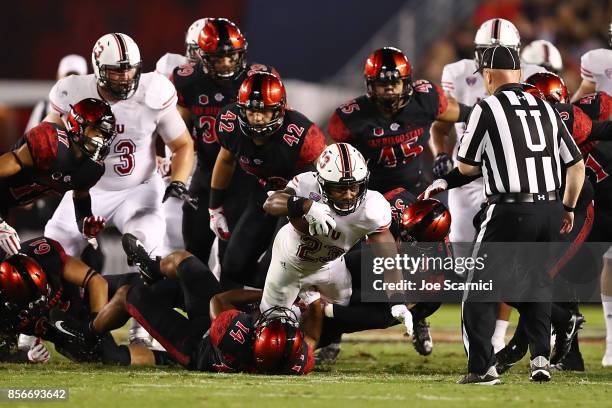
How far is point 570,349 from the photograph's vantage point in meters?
6.70

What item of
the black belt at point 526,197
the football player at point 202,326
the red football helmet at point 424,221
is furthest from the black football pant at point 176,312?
the black belt at point 526,197

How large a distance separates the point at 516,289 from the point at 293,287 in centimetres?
116

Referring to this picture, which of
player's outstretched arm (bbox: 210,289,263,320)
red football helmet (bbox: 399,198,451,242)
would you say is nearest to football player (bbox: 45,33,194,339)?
player's outstretched arm (bbox: 210,289,263,320)

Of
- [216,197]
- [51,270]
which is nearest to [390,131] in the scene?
[216,197]

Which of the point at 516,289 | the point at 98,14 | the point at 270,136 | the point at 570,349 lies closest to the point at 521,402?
the point at 516,289

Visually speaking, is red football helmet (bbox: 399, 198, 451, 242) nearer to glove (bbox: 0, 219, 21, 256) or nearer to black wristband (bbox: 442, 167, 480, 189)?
black wristband (bbox: 442, 167, 480, 189)

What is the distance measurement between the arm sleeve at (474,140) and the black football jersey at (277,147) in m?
1.38

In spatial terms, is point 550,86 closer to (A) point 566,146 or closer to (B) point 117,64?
(A) point 566,146

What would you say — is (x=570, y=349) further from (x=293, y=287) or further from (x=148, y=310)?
(x=148, y=310)

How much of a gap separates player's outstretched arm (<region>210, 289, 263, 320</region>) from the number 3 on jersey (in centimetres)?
140

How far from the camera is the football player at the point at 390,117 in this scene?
706 cm

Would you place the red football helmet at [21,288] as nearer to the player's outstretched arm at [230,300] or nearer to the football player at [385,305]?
the player's outstretched arm at [230,300]

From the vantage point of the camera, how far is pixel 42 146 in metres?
6.59

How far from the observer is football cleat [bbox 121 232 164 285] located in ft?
21.2
